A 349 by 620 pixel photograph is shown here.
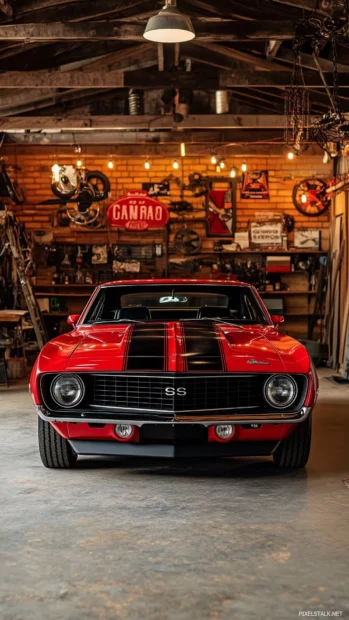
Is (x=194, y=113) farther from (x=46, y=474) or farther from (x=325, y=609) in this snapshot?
(x=325, y=609)

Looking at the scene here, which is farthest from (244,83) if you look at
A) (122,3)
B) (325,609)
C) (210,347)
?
(325,609)

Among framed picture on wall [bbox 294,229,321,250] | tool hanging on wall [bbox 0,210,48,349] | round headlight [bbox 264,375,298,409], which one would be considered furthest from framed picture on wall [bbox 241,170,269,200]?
round headlight [bbox 264,375,298,409]

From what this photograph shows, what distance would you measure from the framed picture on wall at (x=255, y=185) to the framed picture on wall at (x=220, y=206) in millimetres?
187

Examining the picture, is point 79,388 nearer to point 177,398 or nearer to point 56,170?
point 177,398

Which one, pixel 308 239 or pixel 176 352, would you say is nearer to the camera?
pixel 176 352

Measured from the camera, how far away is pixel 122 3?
8.35 metres

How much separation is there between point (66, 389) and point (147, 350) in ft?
1.68

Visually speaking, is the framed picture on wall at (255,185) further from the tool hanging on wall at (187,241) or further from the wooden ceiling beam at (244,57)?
the wooden ceiling beam at (244,57)

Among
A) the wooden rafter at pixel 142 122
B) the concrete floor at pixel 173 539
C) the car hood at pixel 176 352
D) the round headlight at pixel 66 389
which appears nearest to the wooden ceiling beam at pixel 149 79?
the wooden rafter at pixel 142 122

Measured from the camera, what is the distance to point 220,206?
1452 centimetres

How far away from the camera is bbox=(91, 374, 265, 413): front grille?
15.9 feet

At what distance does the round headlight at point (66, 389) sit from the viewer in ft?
16.2

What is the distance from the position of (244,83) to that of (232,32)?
1.65m

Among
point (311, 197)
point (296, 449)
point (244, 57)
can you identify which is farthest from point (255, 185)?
point (296, 449)
